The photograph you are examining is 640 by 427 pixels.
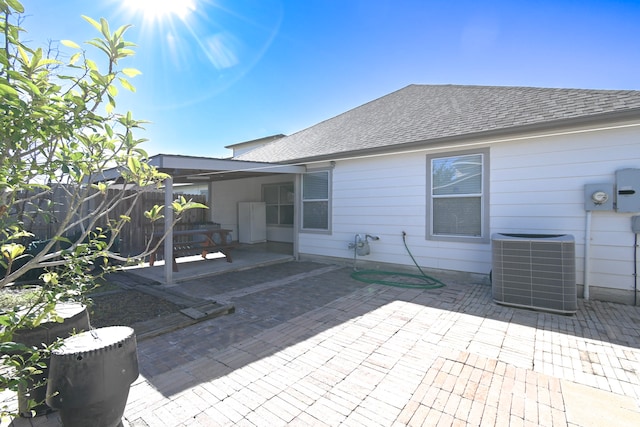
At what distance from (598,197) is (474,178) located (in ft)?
5.68

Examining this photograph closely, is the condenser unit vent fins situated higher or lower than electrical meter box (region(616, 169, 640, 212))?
lower

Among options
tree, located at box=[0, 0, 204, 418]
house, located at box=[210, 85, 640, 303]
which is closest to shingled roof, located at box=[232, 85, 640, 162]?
house, located at box=[210, 85, 640, 303]

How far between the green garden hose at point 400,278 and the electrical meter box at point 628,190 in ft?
9.15

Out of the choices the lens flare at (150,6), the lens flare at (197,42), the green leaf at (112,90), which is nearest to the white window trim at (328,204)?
the lens flare at (197,42)

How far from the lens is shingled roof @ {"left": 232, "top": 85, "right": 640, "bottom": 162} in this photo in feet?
15.0

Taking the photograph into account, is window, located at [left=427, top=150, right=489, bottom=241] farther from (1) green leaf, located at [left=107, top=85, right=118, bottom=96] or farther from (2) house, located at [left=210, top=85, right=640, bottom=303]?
(1) green leaf, located at [left=107, top=85, right=118, bottom=96]

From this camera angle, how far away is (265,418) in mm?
2086

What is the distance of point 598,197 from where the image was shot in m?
4.25

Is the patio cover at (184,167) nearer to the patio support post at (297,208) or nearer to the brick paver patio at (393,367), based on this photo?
the patio support post at (297,208)

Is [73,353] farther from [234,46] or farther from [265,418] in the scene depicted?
[234,46]

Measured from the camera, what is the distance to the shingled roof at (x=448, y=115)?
4586 mm

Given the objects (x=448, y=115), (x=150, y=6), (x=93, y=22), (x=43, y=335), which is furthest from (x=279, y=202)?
(x=93, y=22)

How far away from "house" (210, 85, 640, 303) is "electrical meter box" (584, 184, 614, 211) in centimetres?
3

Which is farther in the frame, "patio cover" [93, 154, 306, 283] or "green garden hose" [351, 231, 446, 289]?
"green garden hose" [351, 231, 446, 289]
